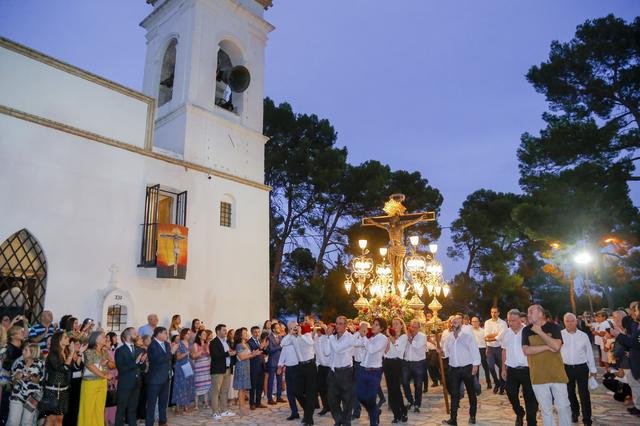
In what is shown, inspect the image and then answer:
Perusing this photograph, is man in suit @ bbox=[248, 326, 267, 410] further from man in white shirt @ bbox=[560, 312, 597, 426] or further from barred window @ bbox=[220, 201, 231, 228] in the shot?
man in white shirt @ bbox=[560, 312, 597, 426]

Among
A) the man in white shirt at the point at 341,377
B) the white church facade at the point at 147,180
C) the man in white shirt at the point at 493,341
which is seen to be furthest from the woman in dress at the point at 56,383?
the man in white shirt at the point at 493,341

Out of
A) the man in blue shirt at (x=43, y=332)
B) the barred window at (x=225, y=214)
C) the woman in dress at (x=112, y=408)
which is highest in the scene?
the barred window at (x=225, y=214)

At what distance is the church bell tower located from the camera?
13766 mm

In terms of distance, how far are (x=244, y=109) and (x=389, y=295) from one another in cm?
808

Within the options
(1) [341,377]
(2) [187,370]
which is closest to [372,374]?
(1) [341,377]

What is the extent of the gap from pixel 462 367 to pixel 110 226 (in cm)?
860

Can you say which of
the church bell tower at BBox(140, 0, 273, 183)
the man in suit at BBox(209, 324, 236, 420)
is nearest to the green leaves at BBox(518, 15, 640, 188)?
the church bell tower at BBox(140, 0, 273, 183)

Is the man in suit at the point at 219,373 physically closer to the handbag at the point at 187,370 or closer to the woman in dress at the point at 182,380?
the handbag at the point at 187,370

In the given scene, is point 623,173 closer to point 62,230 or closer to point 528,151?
point 528,151

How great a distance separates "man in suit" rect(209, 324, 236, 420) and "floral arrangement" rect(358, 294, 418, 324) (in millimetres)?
4569

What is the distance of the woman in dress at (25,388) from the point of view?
5.56 m

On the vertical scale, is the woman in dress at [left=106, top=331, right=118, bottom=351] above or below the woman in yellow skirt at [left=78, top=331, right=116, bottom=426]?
above

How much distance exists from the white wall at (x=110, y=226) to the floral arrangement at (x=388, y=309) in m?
3.77

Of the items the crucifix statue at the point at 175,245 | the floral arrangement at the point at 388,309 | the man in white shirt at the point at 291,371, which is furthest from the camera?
the floral arrangement at the point at 388,309
